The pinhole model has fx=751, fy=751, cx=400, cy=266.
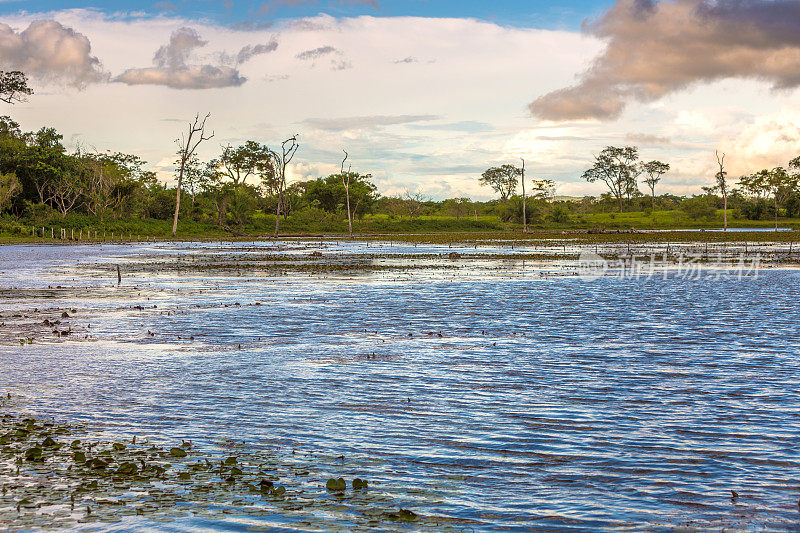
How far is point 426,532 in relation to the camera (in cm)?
732

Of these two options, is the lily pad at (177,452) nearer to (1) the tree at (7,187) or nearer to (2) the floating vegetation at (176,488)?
(2) the floating vegetation at (176,488)

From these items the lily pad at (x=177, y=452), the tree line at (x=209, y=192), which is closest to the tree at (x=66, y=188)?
the tree line at (x=209, y=192)

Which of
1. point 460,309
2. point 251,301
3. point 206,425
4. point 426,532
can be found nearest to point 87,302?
point 251,301

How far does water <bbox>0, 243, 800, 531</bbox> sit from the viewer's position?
8477 mm

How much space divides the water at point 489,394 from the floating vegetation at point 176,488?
432 millimetres

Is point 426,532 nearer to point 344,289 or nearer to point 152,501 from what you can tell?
point 152,501

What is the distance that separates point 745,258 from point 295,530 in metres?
56.7

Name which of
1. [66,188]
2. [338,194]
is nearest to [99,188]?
[66,188]

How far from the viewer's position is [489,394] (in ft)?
43.9

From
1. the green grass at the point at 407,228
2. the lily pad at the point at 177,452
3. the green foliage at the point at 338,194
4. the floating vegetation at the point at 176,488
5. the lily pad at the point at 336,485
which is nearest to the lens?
the floating vegetation at the point at 176,488

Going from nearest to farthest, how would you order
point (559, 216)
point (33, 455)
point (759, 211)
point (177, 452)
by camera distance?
point (33, 455)
point (177, 452)
point (559, 216)
point (759, 211)

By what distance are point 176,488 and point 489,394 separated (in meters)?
6.39

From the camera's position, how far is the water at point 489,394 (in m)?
8.48

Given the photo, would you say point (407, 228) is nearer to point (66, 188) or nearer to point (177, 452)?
point (66, 188)
